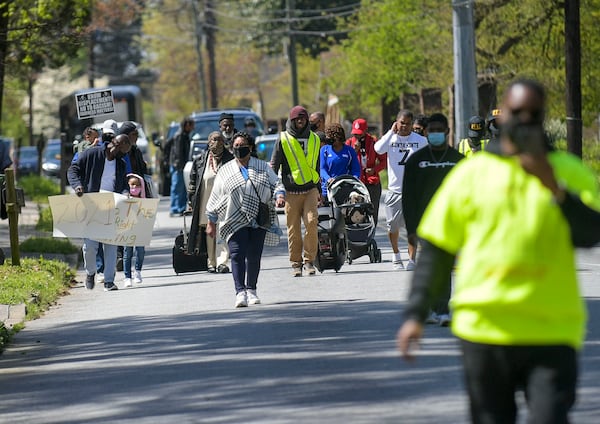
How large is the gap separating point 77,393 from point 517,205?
516 centimetres

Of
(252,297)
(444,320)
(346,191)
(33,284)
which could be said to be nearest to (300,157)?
(346,191)

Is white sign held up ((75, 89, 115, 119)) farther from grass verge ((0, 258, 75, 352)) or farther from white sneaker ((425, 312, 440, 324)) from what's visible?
white sneaker ((425, 312, 440, 324))

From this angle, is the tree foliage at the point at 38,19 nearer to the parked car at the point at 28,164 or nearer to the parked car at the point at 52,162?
the parked car at the point at 52,162

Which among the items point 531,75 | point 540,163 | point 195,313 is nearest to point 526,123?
point 540,163

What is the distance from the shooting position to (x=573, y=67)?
28766 mm

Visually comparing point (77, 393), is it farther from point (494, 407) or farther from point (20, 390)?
point (494, 407)

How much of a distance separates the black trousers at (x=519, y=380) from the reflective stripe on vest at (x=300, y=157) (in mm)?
10764

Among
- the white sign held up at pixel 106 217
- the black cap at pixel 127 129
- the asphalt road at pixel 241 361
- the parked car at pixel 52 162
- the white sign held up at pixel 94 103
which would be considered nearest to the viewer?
the asphalt road at pixel 241 361

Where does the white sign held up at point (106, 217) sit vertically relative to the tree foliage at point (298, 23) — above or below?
below

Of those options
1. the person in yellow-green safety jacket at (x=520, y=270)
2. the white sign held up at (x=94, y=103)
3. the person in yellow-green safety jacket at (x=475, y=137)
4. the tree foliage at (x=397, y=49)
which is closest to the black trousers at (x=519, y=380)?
the person in yellow-green safety jacket at (x=520, y=270)

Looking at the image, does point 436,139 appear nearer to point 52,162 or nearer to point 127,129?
point 127,129

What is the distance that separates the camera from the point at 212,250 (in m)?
18.1

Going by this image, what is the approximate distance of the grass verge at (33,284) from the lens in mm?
14836

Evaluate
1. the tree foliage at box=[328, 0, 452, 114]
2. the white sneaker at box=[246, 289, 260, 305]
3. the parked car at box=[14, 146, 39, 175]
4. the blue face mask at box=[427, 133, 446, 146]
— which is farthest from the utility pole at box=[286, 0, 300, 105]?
the blue face mask at box=[427, 133, 446, 146]
